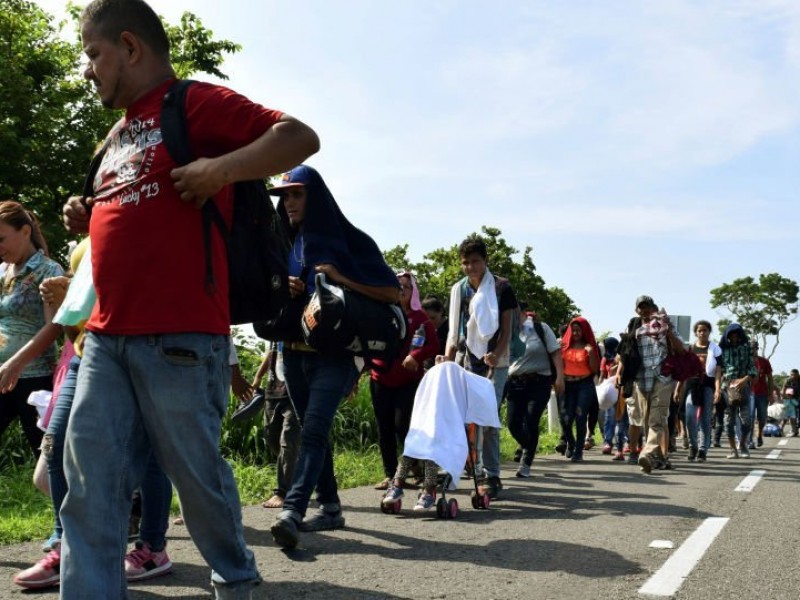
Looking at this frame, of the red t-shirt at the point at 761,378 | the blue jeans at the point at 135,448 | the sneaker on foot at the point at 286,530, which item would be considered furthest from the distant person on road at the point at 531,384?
the red t-shirt at the point at 761,378

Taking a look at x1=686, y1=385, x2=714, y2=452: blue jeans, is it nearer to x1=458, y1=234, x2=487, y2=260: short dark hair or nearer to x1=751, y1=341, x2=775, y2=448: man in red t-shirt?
x1=751, y1=341, x2=775, y2=448: man in red t-shirt

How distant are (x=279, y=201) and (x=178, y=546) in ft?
6.63

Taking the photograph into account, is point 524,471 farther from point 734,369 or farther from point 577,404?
point 734,369

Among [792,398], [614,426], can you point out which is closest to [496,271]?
[792,398]

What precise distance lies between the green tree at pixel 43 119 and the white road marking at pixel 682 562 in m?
15.4

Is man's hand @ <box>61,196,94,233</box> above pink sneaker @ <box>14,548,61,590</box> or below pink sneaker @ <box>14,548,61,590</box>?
above

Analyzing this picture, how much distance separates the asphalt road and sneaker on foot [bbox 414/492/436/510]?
3.2 inches

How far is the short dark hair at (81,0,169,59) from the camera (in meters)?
2.77

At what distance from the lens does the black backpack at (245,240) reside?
272 centimetres

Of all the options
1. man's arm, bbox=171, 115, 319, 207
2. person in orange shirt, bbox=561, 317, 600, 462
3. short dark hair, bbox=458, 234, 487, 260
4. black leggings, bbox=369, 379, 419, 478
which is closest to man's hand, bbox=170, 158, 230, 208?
man's arm, bbox=171, 115, 319, 207

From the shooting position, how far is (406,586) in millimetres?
4320

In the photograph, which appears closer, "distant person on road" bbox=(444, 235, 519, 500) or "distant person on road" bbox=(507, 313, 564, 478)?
"distant person on road" bbox=(444, 235, 519, 500)

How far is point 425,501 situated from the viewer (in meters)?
6.67

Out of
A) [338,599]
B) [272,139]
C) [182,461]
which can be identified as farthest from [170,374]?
[338,599]
